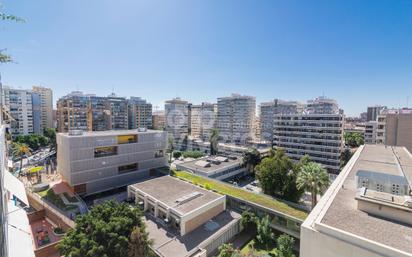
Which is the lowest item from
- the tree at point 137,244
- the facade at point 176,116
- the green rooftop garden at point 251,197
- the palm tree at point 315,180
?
the green rooftop garden at point 251,197

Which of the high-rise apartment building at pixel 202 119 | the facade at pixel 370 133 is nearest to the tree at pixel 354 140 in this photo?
the facade at pixel 370 133

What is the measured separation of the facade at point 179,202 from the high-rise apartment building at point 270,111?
65.2 m

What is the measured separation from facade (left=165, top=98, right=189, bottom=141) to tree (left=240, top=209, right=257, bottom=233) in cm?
6532

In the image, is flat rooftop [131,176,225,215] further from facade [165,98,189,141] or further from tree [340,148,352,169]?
facade [165,98,189,141]

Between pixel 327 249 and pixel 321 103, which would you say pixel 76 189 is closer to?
pixel 327 249

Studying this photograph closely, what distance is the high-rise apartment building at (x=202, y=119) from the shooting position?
318 feet

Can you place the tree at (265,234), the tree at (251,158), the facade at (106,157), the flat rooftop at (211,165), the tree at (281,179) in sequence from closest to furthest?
the tree at (265,234) → the facade at (106,157) → the tree at (281,179) → the flat rooftop at (211,165) → the tree at (251,158)

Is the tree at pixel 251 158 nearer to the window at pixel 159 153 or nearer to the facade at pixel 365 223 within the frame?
the window at pixel 159 153

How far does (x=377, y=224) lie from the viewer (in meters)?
9.84

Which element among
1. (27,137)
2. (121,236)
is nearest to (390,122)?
(121,236)

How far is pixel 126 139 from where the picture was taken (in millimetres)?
36125

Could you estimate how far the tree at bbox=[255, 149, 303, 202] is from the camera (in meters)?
31.1

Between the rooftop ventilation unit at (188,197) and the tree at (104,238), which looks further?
the rooftop ventilation unit at (188,197)

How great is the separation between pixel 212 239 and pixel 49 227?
790 inches
